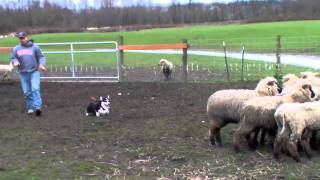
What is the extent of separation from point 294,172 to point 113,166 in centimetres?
259

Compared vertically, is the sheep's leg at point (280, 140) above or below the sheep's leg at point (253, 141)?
above

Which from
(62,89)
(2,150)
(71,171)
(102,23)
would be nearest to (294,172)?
(71,171)

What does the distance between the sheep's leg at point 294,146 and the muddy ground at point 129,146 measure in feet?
0.36

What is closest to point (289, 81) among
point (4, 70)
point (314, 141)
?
point (314, 141)

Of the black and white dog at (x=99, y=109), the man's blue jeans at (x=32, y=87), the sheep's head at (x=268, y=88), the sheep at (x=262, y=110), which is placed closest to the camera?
the sheep at (x=262, y=110)

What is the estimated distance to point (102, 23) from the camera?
116 m

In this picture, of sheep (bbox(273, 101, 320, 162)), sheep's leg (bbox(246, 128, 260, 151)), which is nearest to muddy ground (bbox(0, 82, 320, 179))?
sheep's leg (bbox(246, 128, 260, 151))

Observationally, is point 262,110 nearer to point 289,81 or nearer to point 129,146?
point 289,81

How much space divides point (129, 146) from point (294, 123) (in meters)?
3.01

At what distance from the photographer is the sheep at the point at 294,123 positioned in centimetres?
781

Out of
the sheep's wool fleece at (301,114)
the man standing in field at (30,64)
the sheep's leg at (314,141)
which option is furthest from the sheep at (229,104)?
the man standing in field at (30,64)

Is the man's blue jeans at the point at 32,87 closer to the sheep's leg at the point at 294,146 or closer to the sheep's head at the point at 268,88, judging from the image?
the sheep's head at the point at 268,88

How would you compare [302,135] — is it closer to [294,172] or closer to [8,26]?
[294,172]

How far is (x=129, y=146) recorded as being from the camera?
31.2 feet
